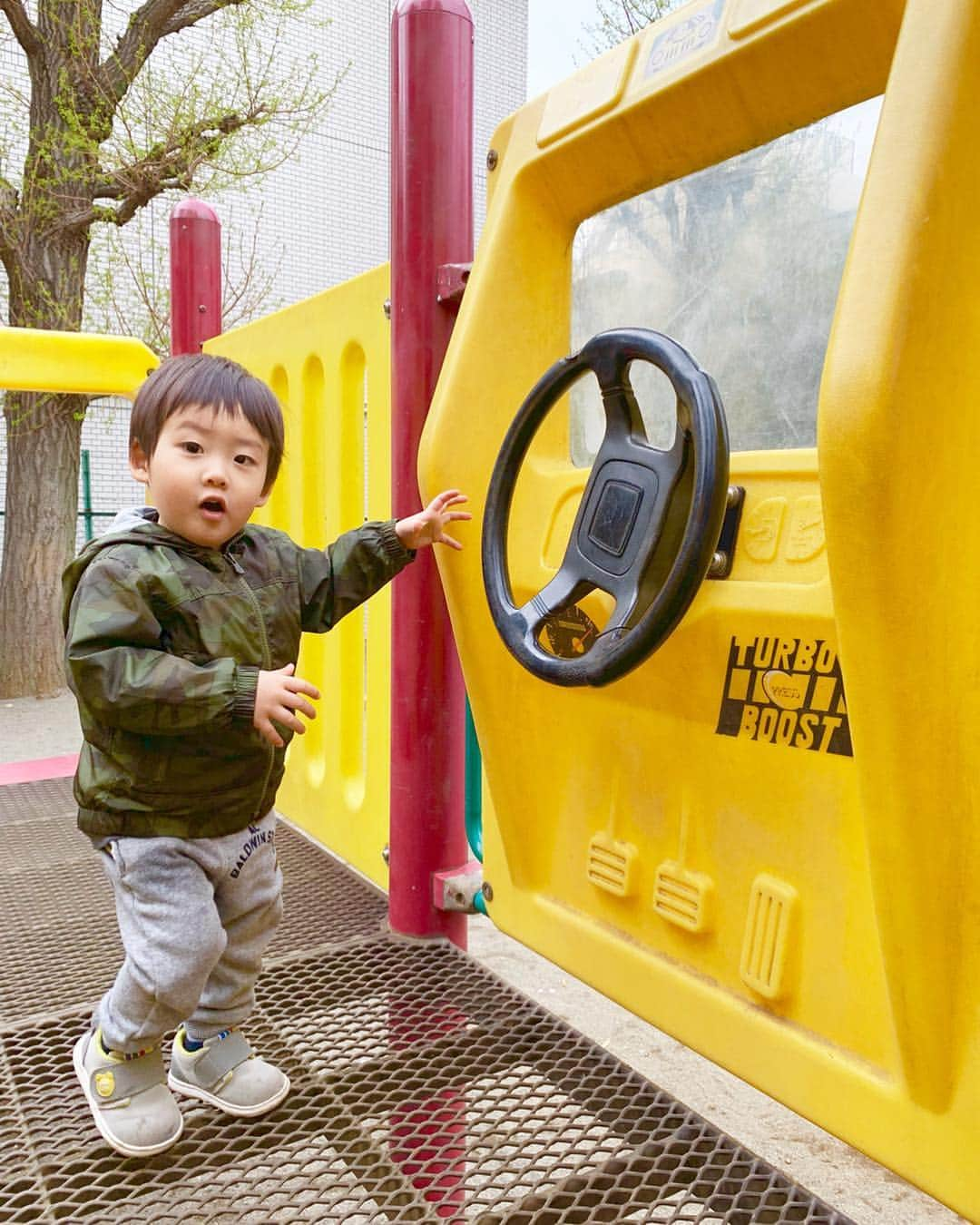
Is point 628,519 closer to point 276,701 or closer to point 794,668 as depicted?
point 794,668

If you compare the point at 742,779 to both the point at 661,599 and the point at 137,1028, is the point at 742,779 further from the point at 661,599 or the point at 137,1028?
the point at 137,1028

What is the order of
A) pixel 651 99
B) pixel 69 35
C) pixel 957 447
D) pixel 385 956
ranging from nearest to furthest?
pixel 957 447
pixel 651 99
pixel 385 956
pixel 69 35

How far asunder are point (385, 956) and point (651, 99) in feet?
3.90

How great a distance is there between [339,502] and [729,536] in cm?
123

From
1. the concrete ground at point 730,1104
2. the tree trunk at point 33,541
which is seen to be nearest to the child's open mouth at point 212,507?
the concrete ground at point 730,1104

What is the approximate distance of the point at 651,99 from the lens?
3.64ft

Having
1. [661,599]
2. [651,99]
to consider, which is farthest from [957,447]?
[651,99]

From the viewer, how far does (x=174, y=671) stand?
3.67 feet

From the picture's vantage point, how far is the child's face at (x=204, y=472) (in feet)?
3.94

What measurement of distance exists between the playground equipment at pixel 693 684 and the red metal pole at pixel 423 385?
212mm

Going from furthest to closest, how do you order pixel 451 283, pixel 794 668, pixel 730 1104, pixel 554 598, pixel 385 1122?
pixel 730 1104 < pixel 451 283 < pixel 385 1122 < pixel 554 598 < pixel 794 668

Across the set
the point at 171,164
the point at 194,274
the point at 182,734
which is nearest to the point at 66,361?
the point at 194,274

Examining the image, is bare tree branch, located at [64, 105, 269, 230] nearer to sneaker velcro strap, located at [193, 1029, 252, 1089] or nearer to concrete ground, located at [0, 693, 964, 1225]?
concrete ground, located at [0, 693, 964, 1225]

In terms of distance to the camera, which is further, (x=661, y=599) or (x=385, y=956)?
(x=385, y=956)
